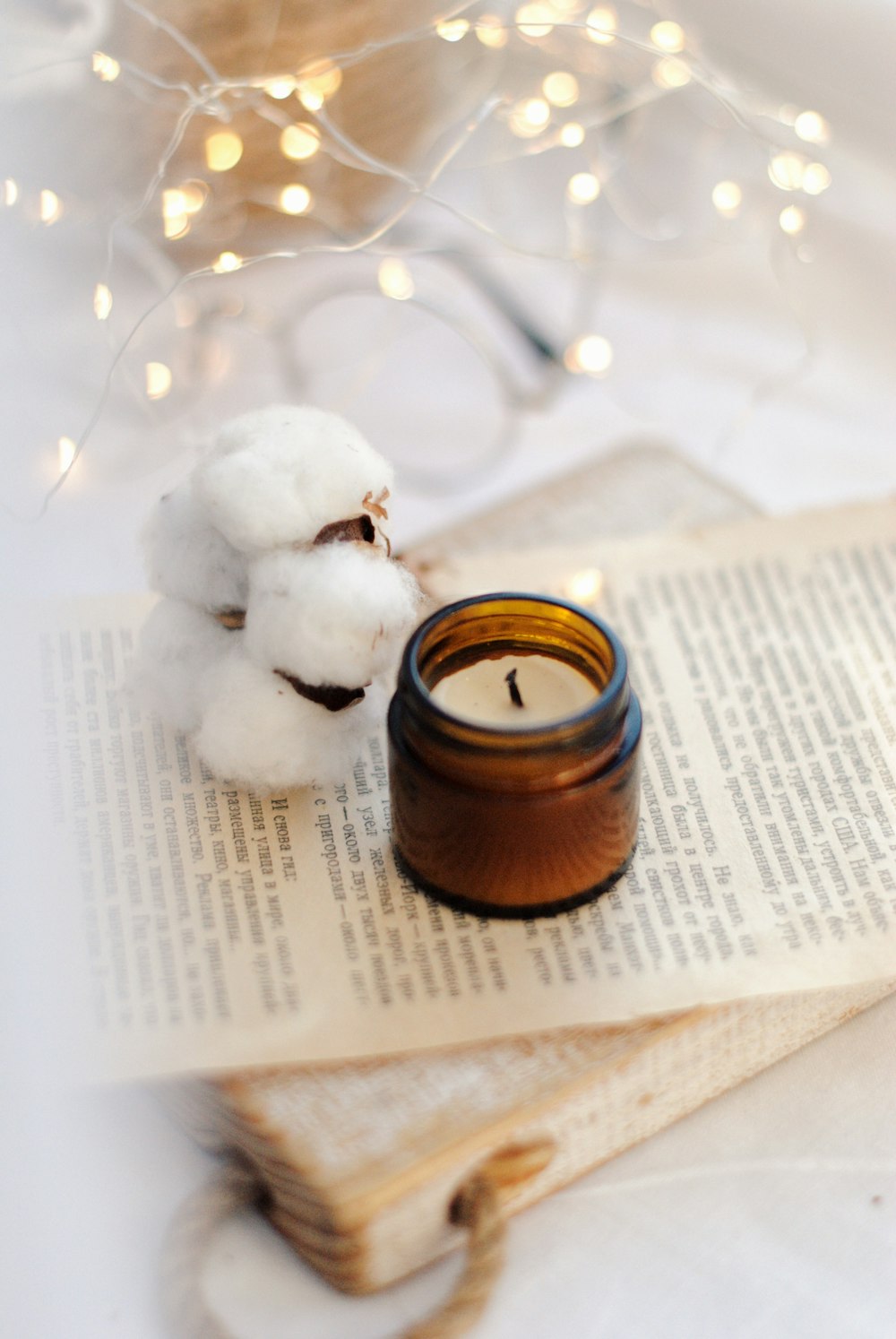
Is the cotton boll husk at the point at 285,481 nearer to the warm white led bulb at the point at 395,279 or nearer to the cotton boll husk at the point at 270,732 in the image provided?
the cotton boll husk at the point at 270,732

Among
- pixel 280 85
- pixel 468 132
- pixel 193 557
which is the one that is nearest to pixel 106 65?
pixel 280 85

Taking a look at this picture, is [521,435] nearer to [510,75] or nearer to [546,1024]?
[510,75]

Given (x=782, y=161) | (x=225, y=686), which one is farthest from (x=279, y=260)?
(x=225, y=686)

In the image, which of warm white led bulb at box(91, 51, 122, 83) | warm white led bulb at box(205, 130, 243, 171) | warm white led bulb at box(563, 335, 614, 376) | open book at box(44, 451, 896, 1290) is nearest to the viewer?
open book at box(44, 451, 896, 1290)

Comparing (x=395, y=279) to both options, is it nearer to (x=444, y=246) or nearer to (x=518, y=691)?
(x=444, y=246)

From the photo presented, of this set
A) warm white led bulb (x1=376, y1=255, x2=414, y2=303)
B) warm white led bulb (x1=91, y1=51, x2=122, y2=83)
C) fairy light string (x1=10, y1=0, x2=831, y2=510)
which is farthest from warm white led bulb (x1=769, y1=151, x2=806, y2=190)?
warm white led bulb (x1=91, y1=51, x2=122, y2=83)

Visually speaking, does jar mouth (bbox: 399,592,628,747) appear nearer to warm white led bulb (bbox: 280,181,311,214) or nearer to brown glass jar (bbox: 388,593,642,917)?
brown glass jar (bbox: 388,593,642,917)
